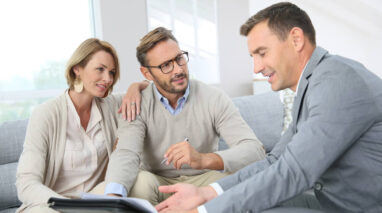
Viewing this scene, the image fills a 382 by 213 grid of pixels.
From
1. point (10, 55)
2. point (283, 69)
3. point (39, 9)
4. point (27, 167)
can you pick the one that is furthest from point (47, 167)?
point (39, 9)

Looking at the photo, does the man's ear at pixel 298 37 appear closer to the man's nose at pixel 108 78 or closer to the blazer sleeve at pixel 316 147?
the blazer sleeve at pixel 316 147

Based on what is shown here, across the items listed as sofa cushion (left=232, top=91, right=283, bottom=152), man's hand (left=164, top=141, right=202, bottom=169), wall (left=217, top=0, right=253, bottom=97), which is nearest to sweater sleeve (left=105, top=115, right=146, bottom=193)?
man's hand (left=164, top=141, right=202, bottom=169)

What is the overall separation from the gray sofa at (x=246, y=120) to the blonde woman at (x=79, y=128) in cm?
52

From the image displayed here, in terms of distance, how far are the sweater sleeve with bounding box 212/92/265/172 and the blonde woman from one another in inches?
17.4

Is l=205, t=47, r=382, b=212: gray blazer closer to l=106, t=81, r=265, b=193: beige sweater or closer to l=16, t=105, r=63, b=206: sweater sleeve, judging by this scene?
l=106, t=81, r=265, b=193: beige sweater

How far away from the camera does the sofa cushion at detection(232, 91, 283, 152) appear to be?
3014mm

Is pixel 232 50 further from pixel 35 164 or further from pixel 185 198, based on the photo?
pixel 185 198

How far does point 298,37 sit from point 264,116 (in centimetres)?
187

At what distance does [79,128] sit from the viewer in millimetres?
1821

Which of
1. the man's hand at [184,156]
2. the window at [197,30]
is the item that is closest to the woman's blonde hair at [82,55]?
the man's hand at [184,156]

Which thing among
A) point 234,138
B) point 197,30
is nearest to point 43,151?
point 234,138

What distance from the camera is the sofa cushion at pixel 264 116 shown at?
119 inches

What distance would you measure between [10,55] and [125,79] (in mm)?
981

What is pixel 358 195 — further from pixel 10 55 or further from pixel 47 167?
pixel 10 55
